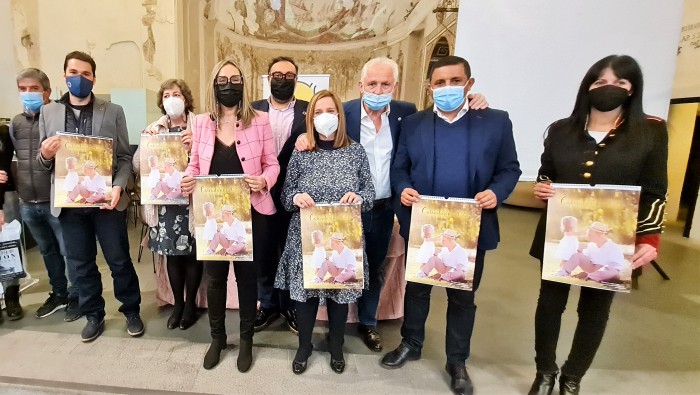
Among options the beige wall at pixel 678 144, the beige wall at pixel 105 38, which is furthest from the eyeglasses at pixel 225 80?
the beige wall at pixel 678 144

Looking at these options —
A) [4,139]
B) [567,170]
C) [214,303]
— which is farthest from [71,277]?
[567,170]

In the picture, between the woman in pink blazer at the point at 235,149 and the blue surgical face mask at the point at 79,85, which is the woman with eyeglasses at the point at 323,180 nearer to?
the woman in pink blazer at the point at 235,149

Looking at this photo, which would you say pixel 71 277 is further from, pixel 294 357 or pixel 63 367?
pixel 294 357

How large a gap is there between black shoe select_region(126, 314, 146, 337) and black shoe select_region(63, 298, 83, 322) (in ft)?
1.54

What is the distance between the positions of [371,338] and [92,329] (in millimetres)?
1915

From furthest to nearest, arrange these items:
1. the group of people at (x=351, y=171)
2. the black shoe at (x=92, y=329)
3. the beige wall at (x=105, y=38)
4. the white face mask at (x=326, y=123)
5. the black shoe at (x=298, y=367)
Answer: the beige wall at (x=105, y=38), the black shoe at (x=92, y=329), the black shoe at (x=298, y=367), the white face mask at (x=326, y=123), the group of people at (x=351, y=171)

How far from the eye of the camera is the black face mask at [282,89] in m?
2.39

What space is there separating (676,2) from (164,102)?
460cm

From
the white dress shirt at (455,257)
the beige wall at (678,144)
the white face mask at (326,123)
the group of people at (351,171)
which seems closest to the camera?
the group of people at (351,171)

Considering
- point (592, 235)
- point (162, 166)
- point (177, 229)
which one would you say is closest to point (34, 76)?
point (162, 166)

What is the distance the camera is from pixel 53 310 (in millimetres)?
2789

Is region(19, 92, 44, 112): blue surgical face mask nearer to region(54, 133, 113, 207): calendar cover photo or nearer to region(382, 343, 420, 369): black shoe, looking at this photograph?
region(54, 133, 113, 207): calendar cover photo

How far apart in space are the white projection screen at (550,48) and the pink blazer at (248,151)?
268 centimetres

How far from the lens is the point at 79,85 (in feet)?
7.13
